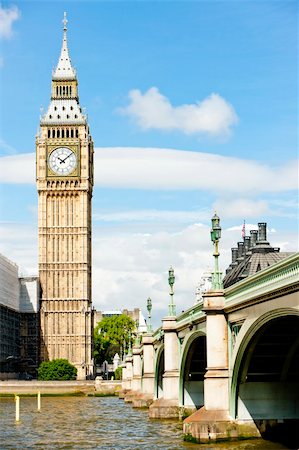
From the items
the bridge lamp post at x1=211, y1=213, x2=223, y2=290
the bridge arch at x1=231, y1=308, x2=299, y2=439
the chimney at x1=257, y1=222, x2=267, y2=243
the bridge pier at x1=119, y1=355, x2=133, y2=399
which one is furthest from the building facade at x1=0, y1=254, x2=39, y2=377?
the bridge arch at x1=231, y1=308, x2=299, y2=439

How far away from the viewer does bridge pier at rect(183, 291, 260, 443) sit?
34.0m

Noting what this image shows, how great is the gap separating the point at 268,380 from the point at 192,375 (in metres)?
17.3

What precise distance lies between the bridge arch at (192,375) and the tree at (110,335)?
106m

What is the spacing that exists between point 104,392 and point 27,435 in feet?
217

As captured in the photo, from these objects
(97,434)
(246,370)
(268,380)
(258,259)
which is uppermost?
(258,259)

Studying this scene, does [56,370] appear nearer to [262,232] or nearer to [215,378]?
[262,232]

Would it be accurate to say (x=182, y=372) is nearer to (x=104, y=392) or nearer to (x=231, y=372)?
(x=231, y=372)

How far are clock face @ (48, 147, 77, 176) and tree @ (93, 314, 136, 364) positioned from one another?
31.5m

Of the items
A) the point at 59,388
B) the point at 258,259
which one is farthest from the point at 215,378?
the point at 59,388

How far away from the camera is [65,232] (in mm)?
137875

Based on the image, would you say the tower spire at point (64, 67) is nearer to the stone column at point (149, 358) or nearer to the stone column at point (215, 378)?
the stone column at point (149, 358)

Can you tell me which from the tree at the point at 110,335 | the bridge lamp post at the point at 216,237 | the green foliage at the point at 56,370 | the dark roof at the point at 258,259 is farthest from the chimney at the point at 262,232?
the bridge lamp post at the point at 216,237

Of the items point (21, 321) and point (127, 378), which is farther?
point (21, 321)

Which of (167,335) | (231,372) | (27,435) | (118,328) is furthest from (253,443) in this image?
(118,328)
